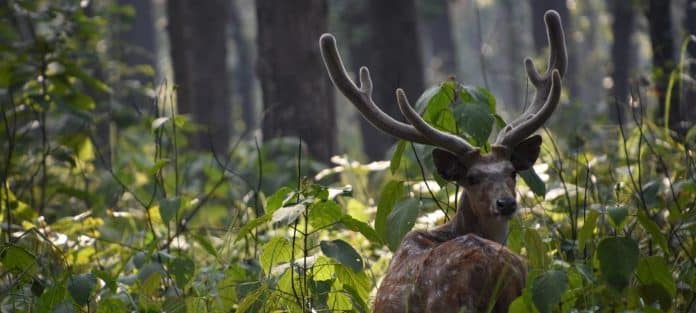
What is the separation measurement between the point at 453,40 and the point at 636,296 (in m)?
26.9

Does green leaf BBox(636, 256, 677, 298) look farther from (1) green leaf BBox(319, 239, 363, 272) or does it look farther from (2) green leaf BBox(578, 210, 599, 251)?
(1) green leaf BBox(319, 239, 363, 272)

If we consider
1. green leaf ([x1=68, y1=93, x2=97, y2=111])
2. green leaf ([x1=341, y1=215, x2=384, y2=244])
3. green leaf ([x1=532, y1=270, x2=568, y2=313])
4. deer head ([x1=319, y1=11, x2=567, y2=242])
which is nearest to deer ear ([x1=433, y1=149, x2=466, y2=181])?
deer head ([x1=319, y1=11, x2=567, y2=242])

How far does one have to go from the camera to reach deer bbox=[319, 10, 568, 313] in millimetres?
4398

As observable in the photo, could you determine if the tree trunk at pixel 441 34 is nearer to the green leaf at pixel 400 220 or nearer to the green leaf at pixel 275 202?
the green leaf at pixel 400 220

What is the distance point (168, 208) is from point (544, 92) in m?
2.11

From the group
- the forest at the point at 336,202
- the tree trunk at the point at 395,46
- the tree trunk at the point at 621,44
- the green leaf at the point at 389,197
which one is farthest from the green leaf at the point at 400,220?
the tree trunk at the point at 621,44

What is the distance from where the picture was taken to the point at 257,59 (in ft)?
36.9

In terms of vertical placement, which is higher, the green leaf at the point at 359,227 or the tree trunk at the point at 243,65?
the green leaf at the point at 359,227

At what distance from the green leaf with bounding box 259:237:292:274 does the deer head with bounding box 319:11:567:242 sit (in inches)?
32.2

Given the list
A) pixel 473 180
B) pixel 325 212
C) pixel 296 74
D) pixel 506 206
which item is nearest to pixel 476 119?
pixel 473 180

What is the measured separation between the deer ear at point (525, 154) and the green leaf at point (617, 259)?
2.99 ft

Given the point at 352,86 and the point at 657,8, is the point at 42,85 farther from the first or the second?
the point at 657,8

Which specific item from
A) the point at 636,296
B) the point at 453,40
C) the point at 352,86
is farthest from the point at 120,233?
the point at 453,40

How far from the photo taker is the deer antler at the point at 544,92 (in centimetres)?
536
